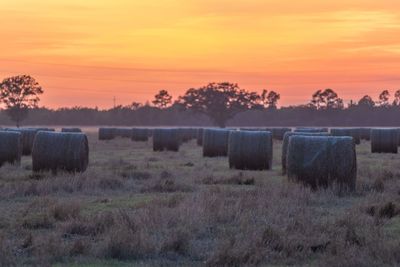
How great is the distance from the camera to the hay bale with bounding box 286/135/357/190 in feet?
55.8

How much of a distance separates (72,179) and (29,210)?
195 inches

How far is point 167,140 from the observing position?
4394cm

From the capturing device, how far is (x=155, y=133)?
4466 centimetres

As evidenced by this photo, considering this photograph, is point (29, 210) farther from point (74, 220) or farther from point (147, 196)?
point (147, 196)

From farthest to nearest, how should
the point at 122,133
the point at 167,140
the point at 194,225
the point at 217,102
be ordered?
the point at 217,102, the point at 122,133, the point at 167,140, the point at 194,225

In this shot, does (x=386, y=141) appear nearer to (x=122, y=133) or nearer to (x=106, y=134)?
(x=106, y=134)

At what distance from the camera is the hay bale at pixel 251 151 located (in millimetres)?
25391

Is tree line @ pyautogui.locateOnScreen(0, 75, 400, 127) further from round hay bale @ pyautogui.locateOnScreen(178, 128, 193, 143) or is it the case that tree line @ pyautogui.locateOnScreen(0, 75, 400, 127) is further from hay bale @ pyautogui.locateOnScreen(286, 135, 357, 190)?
hay bale @ pyautogui.locateOnScreen(286, 135, 357, 190)

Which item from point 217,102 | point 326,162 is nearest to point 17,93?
point 217,102

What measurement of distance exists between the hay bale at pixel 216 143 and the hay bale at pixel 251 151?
28.8 feet

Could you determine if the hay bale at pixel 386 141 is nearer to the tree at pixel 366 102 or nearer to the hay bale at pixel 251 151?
the hay bale at pixel 251 151

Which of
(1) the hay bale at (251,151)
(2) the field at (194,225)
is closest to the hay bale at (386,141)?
(1) the hay bale at (251,151)

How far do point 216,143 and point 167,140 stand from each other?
9378 mm

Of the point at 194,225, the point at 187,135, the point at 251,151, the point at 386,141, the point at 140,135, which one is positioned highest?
the point at 386,141
